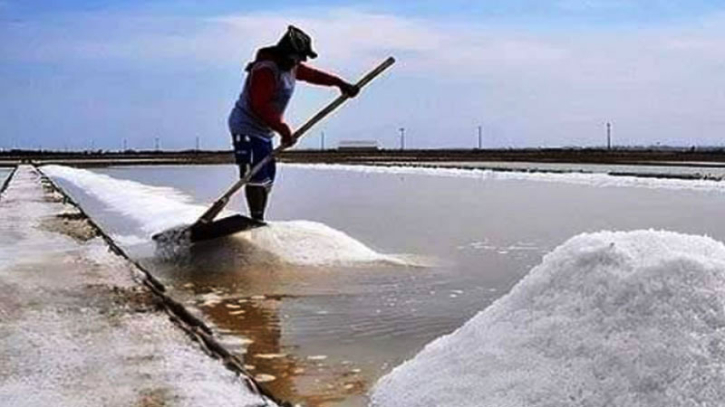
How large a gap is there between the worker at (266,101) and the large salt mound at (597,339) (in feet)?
13.2

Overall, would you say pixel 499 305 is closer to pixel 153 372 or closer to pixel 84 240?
pixel 153 372

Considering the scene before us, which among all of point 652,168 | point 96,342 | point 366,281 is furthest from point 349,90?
point 652,168

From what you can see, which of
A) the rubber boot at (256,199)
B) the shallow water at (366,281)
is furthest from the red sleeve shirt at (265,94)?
the shallow water at (366,281)

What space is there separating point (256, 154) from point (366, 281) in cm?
170

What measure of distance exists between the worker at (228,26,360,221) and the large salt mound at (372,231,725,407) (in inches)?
158

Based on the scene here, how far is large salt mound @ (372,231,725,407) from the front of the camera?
9.20ft

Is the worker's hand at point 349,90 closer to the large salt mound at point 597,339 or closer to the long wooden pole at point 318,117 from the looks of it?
the long wooden pole at point 318,117

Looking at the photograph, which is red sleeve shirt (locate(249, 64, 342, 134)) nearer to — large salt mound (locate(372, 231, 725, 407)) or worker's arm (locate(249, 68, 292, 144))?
worker's arm (locate(249, 68, 292, 144))

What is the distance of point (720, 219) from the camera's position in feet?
38.2

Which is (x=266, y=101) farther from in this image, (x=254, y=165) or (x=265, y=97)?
(x=254, y=165)

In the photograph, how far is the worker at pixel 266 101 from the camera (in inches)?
292

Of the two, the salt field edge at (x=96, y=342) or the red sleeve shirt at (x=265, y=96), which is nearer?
the salt field edge at (x=96, y=342)

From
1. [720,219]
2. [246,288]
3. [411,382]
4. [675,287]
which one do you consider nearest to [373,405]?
[411,382]

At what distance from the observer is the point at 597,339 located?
3.02 metres
